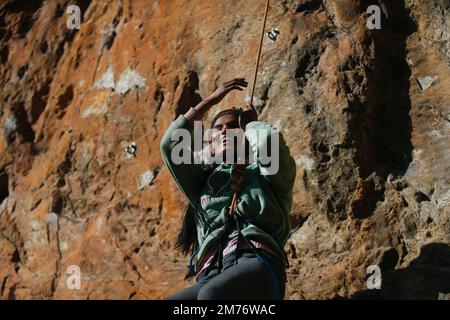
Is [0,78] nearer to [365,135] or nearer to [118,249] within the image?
[118,249]

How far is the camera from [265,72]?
551cm

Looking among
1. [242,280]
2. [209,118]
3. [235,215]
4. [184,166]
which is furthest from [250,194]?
[209,118]

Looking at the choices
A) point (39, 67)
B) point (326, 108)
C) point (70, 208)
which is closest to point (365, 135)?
point (326, 108)

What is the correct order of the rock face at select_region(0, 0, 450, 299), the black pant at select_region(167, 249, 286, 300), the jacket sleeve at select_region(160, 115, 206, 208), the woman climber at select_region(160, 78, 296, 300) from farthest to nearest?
the rock face at select_region(0, 0, 450, 299)
the jacket sleeve at select_region(160, 115, 206, 208)
the woman climber at select_region(160, 78, 296, 300)
the black pant at select_region(167, 249, 286, 300)

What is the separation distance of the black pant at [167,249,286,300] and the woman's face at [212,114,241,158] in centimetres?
54

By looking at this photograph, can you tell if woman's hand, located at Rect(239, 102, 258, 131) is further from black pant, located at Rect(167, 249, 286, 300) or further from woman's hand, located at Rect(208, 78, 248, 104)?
black pant, located at Rect(167, 249, 286, 300)

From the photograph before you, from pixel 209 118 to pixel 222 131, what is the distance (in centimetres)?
147

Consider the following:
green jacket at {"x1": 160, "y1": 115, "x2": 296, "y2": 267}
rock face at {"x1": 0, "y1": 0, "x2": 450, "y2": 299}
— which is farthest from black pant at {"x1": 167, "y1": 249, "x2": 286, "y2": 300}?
rock face at {"x1": 0, "y1": 0, "x2": 450, "y2": 299}

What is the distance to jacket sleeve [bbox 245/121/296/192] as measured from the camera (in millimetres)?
3859

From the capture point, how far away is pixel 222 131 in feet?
13.4

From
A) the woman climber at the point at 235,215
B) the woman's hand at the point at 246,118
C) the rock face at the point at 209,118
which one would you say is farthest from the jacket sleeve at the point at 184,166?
the rock face at the point at 209,118

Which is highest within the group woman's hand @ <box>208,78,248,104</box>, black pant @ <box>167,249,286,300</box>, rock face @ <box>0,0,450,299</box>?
woman's hand @ <box>208,78,248,104</box>

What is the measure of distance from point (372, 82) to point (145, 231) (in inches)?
66.6

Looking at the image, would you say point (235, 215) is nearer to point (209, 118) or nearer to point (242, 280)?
point (242, 280)
